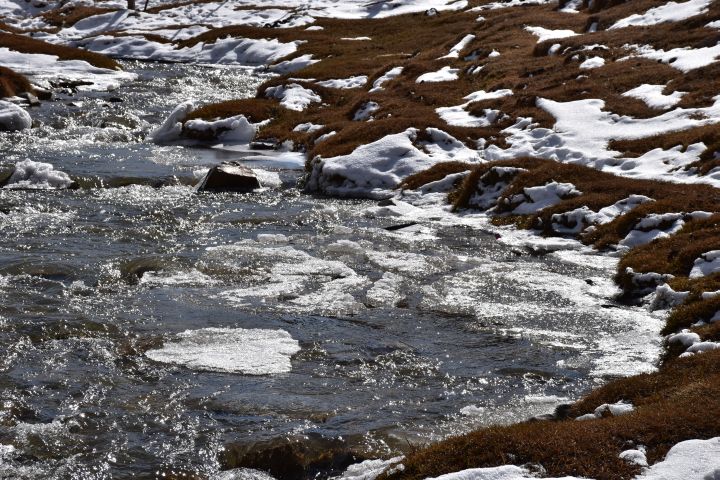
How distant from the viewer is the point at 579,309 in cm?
1526

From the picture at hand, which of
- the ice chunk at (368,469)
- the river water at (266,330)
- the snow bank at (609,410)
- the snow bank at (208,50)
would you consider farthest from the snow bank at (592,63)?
the snow bank at (208,50)

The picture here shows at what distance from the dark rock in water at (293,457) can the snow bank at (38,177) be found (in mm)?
16485

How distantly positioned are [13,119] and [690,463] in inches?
1222

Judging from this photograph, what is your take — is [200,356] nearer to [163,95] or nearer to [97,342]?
[97,342]

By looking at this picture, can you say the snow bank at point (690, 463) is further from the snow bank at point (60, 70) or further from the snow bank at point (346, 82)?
the snow bank at point (60, 70)

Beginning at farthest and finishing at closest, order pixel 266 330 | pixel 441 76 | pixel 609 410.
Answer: pixel 441 76
pixel 266 330
pixel 609 410

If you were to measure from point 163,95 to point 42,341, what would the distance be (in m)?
34.0

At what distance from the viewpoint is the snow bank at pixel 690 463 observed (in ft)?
24.5

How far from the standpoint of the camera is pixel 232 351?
13.3 meters

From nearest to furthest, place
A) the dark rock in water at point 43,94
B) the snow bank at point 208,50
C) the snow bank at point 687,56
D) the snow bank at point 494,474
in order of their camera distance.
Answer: the snow bank at point 494,474
the snow bank at point 687,56
the dark rock in water at point 43,94
the snow bank at point 208,50

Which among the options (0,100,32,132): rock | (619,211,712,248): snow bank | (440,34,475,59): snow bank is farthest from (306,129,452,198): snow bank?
(440,34,475,59): snow bank

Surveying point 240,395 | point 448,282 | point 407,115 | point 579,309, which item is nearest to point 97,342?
point 240,395

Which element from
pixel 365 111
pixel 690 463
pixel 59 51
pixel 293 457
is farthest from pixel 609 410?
pixel 59 51

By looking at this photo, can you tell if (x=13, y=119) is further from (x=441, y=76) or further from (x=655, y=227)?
(x=655, y=227)
